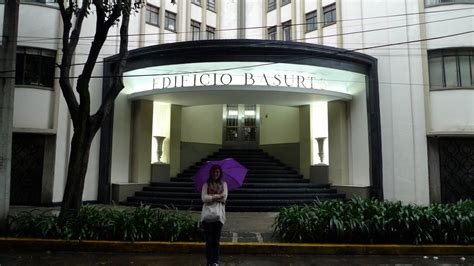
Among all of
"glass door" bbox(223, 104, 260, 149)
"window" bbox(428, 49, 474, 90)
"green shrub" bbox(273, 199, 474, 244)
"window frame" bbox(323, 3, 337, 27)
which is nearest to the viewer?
"green shrub" bbox(273, 199, 474, 244)

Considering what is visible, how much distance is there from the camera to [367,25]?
1568cm

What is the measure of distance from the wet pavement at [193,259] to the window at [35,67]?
7761 millimetres

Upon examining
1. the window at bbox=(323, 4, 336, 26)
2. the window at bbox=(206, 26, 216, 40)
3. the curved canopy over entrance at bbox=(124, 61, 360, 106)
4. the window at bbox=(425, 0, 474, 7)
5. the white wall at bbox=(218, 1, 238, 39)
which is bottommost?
the curved canopy over entrance at bbox=(124, 61, 360, 106)

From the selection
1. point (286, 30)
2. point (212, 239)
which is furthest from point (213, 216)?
point (286, 30)

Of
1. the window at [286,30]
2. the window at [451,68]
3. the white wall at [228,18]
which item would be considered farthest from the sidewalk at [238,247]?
the white wall at [228,18]

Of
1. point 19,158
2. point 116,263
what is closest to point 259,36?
point 19,158

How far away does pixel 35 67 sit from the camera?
45.8 ft

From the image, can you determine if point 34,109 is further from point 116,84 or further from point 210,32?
point 210,32

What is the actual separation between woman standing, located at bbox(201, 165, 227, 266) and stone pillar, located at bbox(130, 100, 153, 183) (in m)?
9.53

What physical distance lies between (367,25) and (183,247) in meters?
11.7

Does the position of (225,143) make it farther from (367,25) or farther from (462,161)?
(462,161)

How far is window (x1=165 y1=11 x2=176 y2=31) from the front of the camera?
19619 mm

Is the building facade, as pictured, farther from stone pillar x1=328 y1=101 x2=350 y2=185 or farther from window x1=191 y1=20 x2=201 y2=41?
window x1=191 y1=20 x2=201 y2=41

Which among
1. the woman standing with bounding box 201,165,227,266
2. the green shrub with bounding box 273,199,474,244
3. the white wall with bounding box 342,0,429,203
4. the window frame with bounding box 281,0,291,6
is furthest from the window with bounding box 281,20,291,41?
the woman standing with bounding box 201,165,227,266
